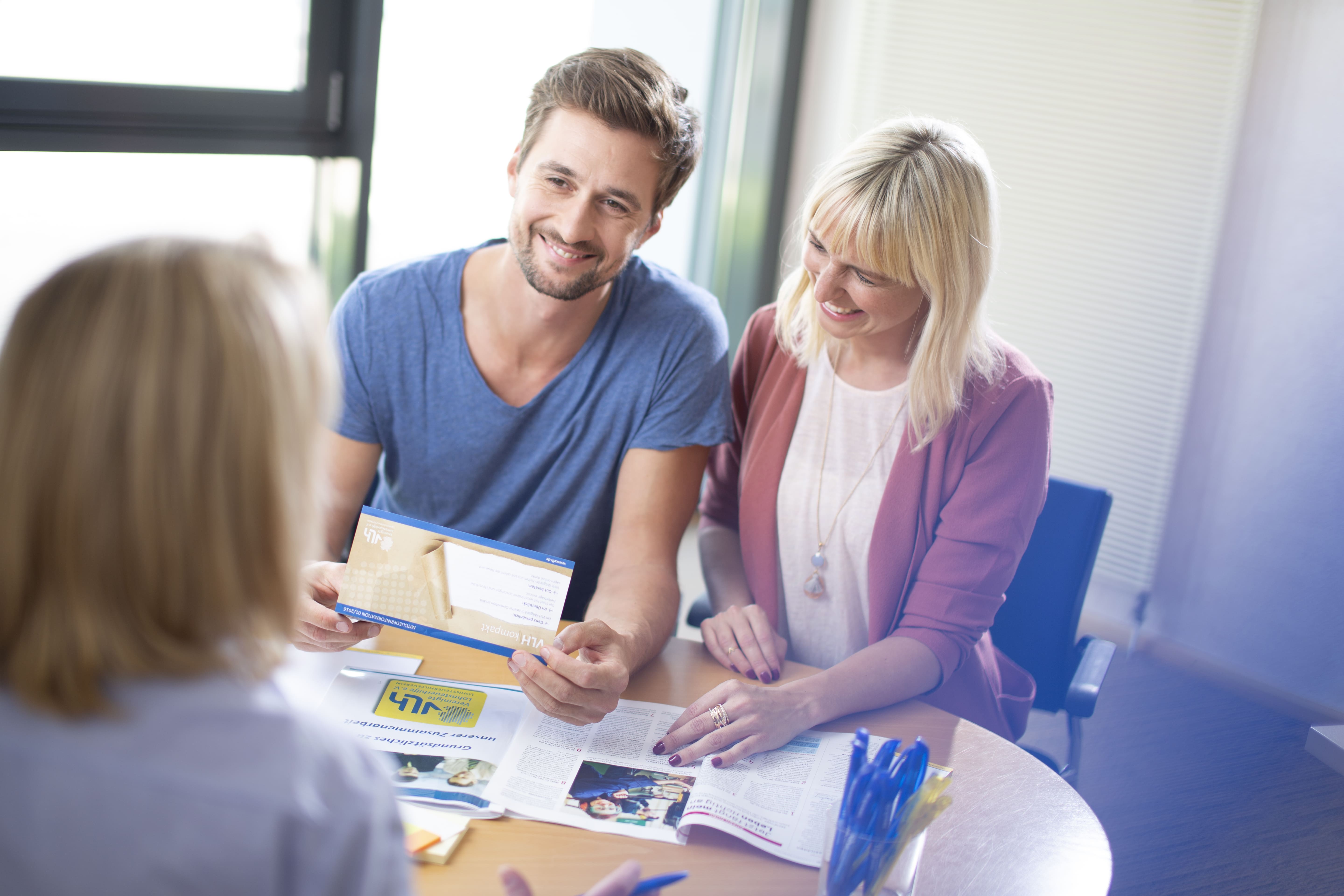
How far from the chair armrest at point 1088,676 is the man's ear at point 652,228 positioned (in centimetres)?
108

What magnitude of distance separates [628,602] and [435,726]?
400 millimetres

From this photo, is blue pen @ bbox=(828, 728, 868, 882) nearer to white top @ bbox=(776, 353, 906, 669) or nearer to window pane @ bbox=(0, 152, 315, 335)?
white top @ bbox=(776, 353, 906, 669)

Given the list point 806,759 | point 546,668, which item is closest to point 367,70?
point 546,668

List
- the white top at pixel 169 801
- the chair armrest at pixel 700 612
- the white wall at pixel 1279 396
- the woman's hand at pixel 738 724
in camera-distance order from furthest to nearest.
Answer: the white wall at pixel 1279 396 → the chair armrest at pixel 700 612 → the woman's hand at pixel 738 724 → the white top at pixel 169 801

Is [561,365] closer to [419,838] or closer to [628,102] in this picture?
[628,102]

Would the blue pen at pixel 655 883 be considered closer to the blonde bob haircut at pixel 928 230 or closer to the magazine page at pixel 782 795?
the magazine page at pixel 782 795

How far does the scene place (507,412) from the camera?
6.10 feet

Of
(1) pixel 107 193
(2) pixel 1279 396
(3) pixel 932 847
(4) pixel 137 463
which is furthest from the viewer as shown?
(2) pixel 1279 396

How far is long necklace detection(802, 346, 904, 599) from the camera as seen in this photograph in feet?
6.25

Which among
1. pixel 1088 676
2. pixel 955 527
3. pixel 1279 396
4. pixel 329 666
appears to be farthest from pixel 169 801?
pixel 1279 396

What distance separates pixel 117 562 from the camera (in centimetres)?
67


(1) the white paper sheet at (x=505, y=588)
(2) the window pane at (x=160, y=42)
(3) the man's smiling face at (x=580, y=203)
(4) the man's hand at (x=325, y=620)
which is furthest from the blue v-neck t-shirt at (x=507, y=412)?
(2) the window pane at (x=160, y=42)

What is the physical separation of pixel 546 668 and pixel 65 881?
691 mm

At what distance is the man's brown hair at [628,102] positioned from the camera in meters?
1.76
